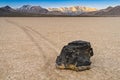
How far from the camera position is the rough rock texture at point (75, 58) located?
718 cm

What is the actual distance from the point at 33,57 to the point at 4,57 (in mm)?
1015

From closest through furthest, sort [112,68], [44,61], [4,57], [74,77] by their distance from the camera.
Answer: [74,77], [112,68], [44,61], [4,57]

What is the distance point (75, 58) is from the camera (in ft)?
23.6

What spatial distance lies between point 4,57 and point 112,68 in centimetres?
380

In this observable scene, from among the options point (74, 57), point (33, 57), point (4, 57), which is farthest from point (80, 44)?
→ point (4, 57)

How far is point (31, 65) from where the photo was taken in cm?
803

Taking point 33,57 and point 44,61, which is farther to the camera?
point 33,57

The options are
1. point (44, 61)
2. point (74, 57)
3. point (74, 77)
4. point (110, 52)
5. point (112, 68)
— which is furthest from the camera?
point (110, 52)

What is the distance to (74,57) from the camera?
283 inches

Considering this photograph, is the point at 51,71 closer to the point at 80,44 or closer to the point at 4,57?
the point at 80,44

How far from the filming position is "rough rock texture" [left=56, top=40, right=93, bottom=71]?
7.18 m

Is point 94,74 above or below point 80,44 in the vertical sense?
below

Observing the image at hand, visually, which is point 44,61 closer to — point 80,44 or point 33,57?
point 33,57

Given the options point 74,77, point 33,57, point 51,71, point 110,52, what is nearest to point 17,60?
point 33,57
